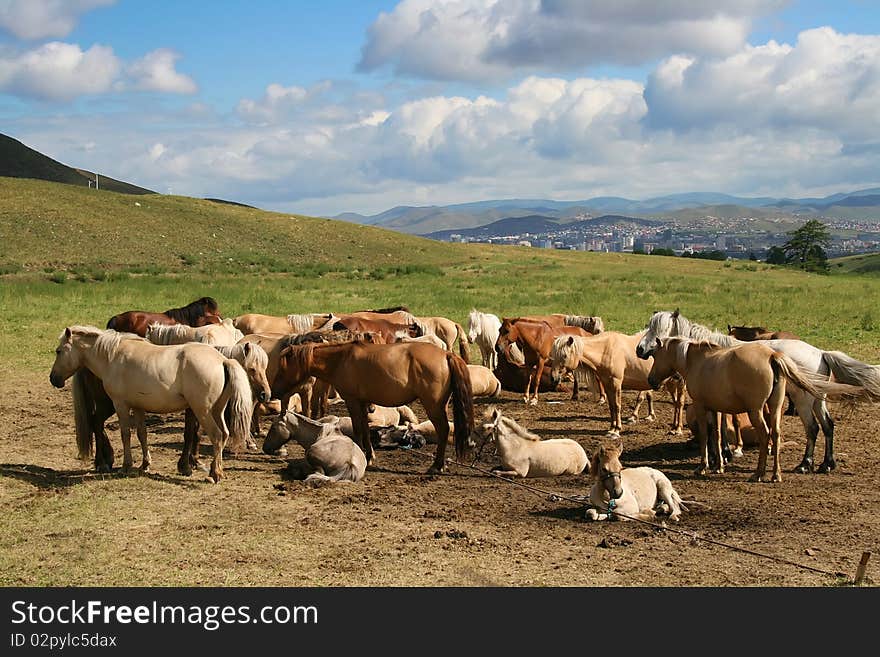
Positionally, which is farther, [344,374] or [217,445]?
[344,374]

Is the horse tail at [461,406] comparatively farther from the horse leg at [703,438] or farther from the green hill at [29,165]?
the green hill at [29,165]

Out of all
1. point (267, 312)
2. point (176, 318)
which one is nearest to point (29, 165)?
point (267, 312)

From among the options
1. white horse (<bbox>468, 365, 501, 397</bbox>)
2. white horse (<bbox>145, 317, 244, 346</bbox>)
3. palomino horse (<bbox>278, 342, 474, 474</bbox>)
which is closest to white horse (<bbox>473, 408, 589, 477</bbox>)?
palomino horse (<bbox>278, 342, 474, 474</bbox>)

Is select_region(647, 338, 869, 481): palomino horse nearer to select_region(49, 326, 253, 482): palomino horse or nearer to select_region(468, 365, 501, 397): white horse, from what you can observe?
select_region(468, 365, 501, 397): white horse

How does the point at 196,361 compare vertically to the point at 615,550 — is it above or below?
above

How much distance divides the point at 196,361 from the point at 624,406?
27.5 ft

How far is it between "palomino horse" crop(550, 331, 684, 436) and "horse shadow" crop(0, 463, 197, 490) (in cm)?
602

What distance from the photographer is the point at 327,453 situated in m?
9.65

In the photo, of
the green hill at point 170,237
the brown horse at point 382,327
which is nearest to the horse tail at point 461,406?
the brown horse at point 382,327

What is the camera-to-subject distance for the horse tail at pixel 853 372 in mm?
10477

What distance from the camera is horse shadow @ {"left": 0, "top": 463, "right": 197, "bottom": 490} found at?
916 centimetres

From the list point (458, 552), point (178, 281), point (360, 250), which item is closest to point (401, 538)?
point (458, 552)

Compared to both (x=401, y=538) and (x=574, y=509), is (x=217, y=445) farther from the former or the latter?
(x=574, y=509)

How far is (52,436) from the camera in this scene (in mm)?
11734
